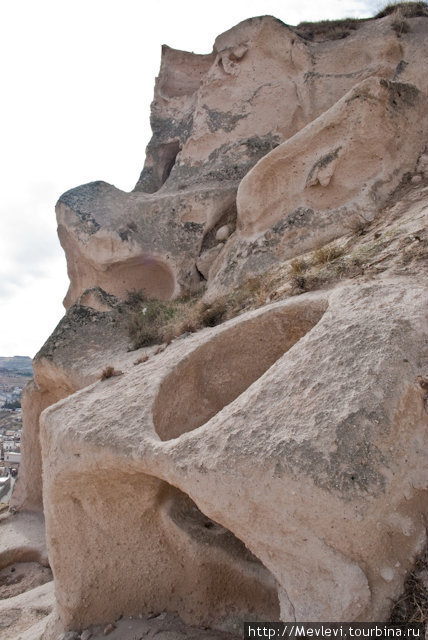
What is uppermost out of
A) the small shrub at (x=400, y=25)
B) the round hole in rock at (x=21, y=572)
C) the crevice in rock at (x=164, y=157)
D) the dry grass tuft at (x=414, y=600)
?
the small shrub at (x=400, y=25)

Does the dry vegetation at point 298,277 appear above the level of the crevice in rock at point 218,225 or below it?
below

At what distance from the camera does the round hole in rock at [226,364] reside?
11.1 feet

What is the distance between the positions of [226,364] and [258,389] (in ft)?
3.82

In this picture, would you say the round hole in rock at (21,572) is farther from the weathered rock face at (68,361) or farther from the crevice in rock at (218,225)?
the crevice in rock at (218,225)

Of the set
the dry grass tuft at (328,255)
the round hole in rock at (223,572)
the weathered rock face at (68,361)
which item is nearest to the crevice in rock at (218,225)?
the weathered rock face at (68,361)

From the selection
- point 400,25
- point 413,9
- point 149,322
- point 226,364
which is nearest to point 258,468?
point 226,364

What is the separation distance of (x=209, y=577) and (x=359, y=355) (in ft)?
6.21

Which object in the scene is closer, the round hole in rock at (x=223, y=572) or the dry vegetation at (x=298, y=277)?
the round hole in rock at (x=223, y=572)

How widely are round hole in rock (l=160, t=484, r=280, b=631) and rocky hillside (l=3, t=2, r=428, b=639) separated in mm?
15

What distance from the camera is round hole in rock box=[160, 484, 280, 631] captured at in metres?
2.92

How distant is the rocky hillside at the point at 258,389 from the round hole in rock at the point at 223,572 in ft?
0.05

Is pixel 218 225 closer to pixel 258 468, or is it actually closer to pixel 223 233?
pixel 223 233

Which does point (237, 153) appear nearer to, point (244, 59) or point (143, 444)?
point (244, 59)

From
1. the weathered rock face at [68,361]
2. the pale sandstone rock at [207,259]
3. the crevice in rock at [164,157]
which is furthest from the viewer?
the crevice in rock at [164,157]
